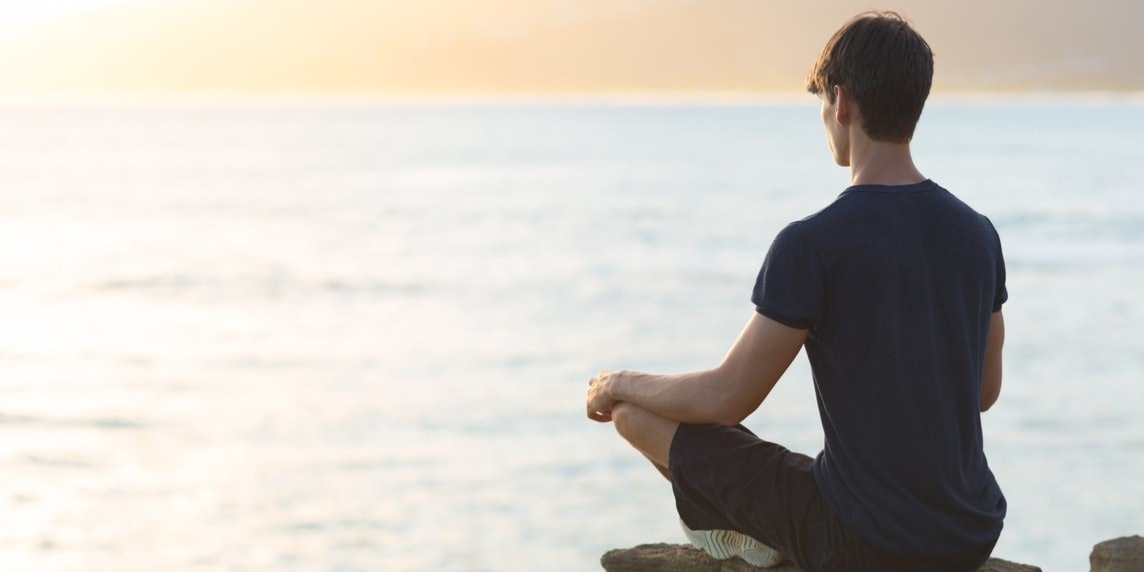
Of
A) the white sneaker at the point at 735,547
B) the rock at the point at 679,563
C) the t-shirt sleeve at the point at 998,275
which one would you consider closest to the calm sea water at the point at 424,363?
the rock at the point at 679,563

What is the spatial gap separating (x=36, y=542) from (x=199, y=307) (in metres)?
13.2

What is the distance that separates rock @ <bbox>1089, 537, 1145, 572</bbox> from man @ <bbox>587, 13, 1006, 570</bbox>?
53 centimetres

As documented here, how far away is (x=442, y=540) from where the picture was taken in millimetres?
10500

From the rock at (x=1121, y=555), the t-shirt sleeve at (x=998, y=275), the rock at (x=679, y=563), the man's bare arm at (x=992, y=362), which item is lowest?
the rock at (x=1121, y=555)

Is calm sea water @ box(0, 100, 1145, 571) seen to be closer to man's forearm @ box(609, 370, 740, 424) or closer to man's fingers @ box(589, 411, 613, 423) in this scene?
man's fingers @ box(589, 411, 613, 423)

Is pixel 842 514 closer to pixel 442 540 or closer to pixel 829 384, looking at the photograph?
pixel 829 384

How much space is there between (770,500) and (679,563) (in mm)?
528

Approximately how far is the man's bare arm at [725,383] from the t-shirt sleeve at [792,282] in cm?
4

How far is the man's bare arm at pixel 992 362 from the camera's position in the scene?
123 inches

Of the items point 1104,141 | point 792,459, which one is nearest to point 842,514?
point 792,459

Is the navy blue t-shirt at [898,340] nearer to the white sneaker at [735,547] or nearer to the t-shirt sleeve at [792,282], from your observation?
the t-shirt sleeve at [792,282]

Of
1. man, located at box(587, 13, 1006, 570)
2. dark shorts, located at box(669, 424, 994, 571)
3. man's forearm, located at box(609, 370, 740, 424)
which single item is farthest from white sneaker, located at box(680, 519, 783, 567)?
man's forearm, located at box(609, 370, 740, 424)

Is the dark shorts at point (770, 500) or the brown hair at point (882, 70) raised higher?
the brown hair at point (882, 70)

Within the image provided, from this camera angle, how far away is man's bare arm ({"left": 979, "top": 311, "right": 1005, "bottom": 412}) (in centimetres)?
312
